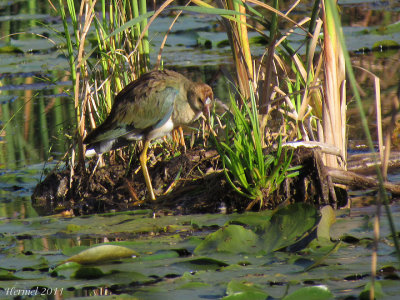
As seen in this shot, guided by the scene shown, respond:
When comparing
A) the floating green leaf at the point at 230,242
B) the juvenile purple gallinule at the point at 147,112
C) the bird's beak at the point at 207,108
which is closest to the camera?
the floating green leaf at the point at 230,242

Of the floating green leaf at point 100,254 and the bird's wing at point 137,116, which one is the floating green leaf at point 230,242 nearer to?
the floating green leaf at point 100,254

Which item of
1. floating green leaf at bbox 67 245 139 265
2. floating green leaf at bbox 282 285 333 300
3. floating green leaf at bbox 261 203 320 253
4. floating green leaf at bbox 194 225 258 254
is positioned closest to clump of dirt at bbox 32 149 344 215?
floating green leaf at bbox 261 203 320 253

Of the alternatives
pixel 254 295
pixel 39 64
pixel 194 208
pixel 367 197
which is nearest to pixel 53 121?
pixel 39 64

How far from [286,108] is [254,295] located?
2.28 meters

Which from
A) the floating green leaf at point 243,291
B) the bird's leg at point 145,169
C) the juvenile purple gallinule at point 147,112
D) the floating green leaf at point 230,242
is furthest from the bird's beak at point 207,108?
the floating green leaf at point 243,291

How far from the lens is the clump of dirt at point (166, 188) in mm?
4598

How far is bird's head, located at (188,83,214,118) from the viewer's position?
5.20m

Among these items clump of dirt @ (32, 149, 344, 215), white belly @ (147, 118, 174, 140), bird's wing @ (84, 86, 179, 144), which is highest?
bird's wing @ (84, 86, 179, 144)

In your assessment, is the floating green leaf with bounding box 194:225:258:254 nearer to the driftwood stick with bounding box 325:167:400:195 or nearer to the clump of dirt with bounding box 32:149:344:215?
the clump of dirt with bounding box 32:149:344:215

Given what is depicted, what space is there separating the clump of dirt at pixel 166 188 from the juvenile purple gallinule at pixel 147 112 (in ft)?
0.72

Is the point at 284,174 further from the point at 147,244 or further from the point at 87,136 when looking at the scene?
the point at 87,136

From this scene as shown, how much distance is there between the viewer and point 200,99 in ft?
17.1

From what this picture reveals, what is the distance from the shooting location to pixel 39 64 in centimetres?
1016

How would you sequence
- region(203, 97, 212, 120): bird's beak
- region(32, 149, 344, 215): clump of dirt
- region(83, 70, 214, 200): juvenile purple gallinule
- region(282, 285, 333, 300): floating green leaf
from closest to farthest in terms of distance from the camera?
1. region(282, 285, 333, 300): floating green leaf
2. region(32, 149, 344, 215): clump of dirt
3. region(83, 70, 214, 200): juvenile purple gallinule
4. region(203, 97, 212, 120): bird's beak
